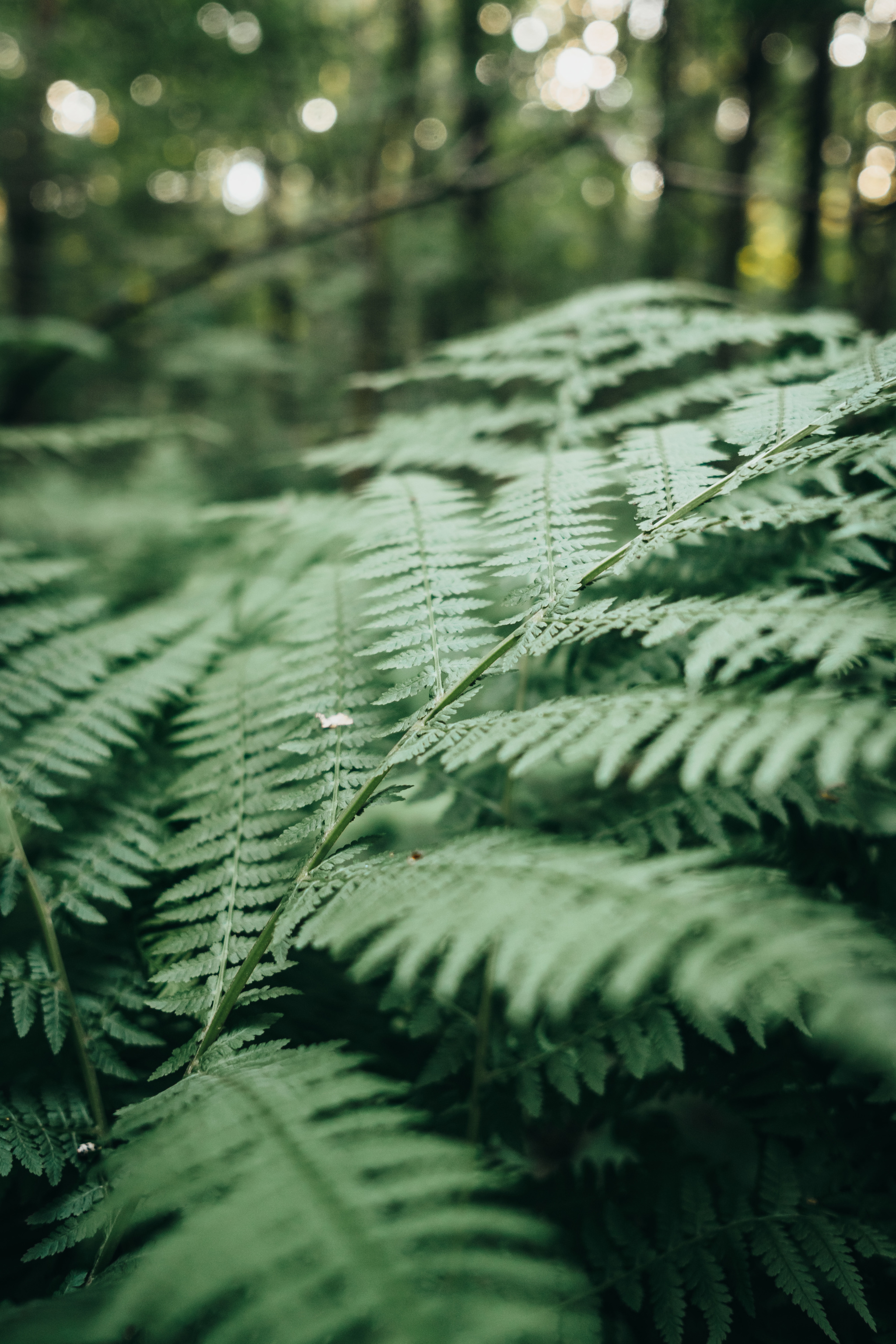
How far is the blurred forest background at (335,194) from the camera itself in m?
3.61

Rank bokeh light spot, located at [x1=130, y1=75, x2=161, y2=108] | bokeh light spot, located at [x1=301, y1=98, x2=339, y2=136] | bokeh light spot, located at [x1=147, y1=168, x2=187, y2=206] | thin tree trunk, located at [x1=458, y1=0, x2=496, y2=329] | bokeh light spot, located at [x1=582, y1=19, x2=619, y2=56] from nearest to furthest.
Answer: bokeh light spot, located at [x1=130, y1=75, x2=161, y2=108] < bokeh light spot, located at [x1=301, y1=98, x2=339, y2=136] < thin tree trunk, located at [x1=458, y1=0, x2=496, y2=329] < bokeh light spot, located at [x1=147, y1=168, x2=187, y2=206] < bokeh light spot, located at [x1=582, y1=19, x2=619, y2=56]

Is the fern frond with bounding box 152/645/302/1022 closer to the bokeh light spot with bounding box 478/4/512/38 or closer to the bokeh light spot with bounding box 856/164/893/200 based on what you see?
the bokeh light spot with bounding box 478/4/512/38

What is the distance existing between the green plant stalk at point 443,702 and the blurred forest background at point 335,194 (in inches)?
55.5

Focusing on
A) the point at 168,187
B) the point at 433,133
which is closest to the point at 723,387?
the point at 168,187

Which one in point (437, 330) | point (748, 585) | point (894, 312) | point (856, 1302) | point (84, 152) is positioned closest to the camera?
point (856, 1302)

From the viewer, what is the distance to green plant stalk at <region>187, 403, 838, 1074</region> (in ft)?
2.47

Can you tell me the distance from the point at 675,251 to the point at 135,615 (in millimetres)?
7781

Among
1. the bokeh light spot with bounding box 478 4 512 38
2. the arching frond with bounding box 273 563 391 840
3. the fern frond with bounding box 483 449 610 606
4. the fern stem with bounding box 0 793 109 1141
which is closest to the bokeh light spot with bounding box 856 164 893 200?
the bokeh light spot with bounding box 478 4 512 38

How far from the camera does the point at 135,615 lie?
4.93ft

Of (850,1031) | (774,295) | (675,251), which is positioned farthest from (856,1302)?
(675,251)

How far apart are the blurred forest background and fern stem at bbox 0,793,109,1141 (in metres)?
1.42

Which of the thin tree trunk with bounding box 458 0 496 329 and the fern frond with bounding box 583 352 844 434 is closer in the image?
the fern frond with bounding box 583 352 844 434

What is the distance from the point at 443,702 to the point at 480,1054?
495 mm

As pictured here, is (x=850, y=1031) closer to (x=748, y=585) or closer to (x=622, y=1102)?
(x=622, y=1102)
